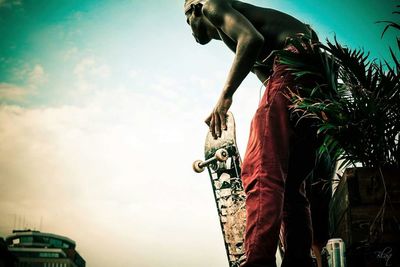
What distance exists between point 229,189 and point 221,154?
55cm

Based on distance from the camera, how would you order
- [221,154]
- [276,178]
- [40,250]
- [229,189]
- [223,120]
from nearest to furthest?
[276,178], [223,120], [221,154], [229,189], [40,250]

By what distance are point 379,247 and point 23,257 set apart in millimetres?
104138

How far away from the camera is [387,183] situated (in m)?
1.74

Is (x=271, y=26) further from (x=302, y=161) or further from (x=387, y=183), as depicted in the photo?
(x=387, y=183)

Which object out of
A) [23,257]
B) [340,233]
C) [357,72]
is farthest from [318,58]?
[23,257]

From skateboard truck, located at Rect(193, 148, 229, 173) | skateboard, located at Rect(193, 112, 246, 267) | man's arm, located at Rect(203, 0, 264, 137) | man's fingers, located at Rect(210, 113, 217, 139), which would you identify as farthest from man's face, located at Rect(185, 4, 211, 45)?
skateboard, located at Rect(193, 112, 246, 267)

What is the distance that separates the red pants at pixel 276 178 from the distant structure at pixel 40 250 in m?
98.2

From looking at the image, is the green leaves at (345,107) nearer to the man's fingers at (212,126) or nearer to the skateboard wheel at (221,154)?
Result: the man's fingers at (212,126)

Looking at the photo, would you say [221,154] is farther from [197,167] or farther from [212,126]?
[212,126]

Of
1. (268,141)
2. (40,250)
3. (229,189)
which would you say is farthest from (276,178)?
(40,250)

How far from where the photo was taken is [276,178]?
5.65 feet

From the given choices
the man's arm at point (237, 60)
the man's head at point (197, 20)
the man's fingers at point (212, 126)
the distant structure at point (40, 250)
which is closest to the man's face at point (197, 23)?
the man's head at point (197, 20)

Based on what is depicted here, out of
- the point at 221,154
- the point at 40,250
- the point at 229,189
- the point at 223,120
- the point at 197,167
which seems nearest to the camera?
the point at 223,120

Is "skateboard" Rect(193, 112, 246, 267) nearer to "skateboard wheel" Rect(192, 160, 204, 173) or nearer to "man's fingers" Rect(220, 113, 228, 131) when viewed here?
"skateboard wheel" Rect(192, 160, 204, 173)
